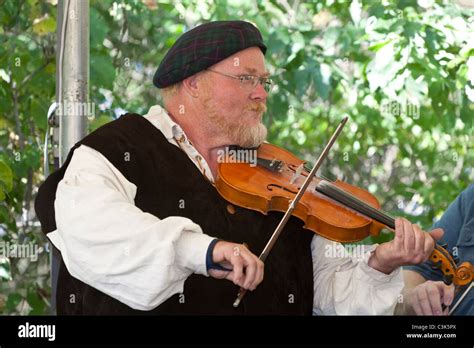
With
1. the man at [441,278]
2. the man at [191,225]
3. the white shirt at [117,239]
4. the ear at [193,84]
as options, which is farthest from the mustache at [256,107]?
the man at [441,278]

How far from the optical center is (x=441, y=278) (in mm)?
2195

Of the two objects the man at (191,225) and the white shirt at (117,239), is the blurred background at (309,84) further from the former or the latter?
the white shirt at (117,239)

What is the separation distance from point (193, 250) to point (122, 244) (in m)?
0.14

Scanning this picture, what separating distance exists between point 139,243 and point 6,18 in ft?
3.80

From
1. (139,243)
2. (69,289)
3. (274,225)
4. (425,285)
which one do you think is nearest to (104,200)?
(139,243)

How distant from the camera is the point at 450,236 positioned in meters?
2.32

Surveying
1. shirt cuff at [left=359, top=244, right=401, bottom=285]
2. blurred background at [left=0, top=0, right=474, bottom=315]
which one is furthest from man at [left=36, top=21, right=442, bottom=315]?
blurred background at [left=0, top=0, right=474, bottom=315]

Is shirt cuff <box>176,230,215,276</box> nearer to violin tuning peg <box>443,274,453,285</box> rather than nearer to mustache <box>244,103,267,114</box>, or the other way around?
mustache <box>244,103,267,114</box>

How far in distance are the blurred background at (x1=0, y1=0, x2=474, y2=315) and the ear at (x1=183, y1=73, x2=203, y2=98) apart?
0.99ft

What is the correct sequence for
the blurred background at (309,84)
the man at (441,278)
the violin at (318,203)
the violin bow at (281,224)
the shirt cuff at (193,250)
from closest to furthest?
the shirt cuff at (193,250)
the violin bow at (281,224)
the violin at (318,203)
the man at (441,278)
the blurred background at (309,84)

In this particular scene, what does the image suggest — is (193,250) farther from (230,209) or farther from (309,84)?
(309,84)

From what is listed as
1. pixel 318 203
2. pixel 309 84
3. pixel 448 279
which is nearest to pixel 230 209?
pixel 318 203

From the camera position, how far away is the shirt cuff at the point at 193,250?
5.75 ft

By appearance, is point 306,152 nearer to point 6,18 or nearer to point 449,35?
point 449,35
